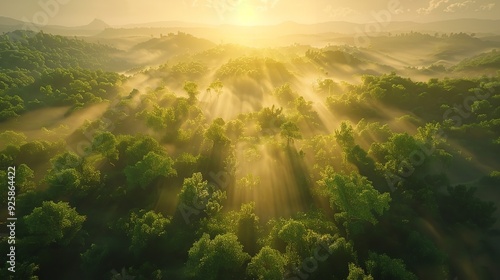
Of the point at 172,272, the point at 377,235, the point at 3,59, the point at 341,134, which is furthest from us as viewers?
the point at 3,59

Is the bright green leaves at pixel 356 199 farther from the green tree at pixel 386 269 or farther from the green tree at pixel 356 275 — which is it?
the green tree at pixel 356 275

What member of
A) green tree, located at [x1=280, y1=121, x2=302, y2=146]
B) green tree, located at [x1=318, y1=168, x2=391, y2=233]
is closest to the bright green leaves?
green tree, located at [x1=318, y1=168, x2=391, y2=233]

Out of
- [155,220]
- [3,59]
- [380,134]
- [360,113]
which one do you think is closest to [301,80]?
[360,113]

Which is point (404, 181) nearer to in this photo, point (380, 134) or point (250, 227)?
point (380, 134)

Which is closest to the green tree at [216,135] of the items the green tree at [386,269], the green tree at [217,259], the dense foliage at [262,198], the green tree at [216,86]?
the dense foliage at [262,198]

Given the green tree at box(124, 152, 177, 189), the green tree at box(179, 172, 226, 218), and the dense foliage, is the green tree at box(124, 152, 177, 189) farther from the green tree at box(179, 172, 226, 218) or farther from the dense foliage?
the green tree at box(179, 172, 226, 218)
